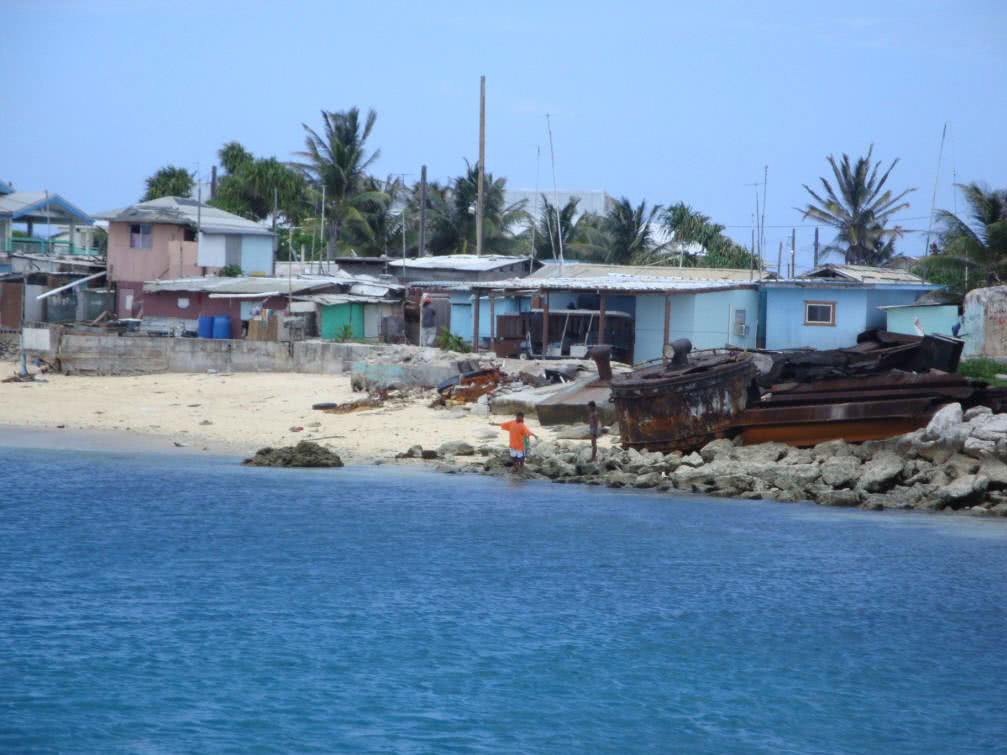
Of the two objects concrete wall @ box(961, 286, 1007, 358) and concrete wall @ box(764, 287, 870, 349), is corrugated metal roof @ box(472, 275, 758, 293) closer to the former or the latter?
concrete wall @ box(764, 287, 870, 349)

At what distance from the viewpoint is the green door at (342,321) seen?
149 feet

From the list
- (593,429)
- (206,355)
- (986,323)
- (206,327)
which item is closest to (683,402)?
(593,429)

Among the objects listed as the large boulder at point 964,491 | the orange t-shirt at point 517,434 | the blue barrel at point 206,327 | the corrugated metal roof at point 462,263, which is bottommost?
the large boulder at point 964,491

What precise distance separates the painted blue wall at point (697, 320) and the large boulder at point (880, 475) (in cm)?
1438

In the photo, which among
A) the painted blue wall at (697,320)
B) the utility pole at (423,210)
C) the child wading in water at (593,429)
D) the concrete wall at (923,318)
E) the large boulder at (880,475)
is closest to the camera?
the large boulder at (880,475)

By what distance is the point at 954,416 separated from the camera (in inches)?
1037

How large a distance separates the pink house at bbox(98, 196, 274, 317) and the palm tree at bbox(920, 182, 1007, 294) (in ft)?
87.7

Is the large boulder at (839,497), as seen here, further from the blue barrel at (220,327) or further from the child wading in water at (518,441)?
the blue barrel at (220,327)

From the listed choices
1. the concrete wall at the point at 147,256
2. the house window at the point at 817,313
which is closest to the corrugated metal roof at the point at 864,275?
the house window at the point at 817,313

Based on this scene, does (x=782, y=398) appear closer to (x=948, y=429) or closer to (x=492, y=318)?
(x=948, y=429)

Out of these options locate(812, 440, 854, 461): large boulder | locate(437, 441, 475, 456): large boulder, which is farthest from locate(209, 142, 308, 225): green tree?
locate(812, 440, 854, 461): large boulder

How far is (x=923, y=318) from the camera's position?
41.5m

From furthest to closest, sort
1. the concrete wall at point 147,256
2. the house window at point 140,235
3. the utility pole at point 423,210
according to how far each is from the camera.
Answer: the utility pole at point 423,210
the house window at point 140,235
the concrete wall at point 147,256

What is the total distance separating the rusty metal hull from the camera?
92.8ft
